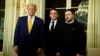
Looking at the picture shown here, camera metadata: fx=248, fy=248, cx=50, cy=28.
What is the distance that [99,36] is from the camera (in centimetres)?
483

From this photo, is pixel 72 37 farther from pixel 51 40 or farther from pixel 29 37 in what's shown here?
pixel 29 37

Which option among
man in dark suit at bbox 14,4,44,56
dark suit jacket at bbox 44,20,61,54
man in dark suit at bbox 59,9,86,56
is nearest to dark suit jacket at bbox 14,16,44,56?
man in dark suit at bbox 14,4,44,56

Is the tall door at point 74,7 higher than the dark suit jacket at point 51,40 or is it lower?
higher

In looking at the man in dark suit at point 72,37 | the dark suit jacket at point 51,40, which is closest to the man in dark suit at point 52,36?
the dark suit jacket at point 51,40

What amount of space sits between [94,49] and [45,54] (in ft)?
3.11

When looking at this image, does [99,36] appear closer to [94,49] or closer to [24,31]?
[94,49]

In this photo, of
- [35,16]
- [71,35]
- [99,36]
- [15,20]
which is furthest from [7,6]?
[99,36]

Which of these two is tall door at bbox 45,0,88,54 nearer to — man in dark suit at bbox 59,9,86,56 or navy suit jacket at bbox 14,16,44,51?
man in dark suit at bbox 59,9,86,56

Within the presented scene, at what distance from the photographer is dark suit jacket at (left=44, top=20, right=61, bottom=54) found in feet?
15.5

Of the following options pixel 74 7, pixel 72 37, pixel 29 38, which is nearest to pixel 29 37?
pixel 29 38

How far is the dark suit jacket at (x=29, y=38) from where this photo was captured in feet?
15.6

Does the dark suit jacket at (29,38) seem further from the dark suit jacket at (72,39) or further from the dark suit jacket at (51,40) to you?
the dark suit jacket at (72,39)

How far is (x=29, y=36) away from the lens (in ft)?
15.6

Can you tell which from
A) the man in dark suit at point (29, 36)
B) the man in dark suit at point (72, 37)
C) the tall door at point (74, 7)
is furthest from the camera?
the tall door at point (74, 7)
